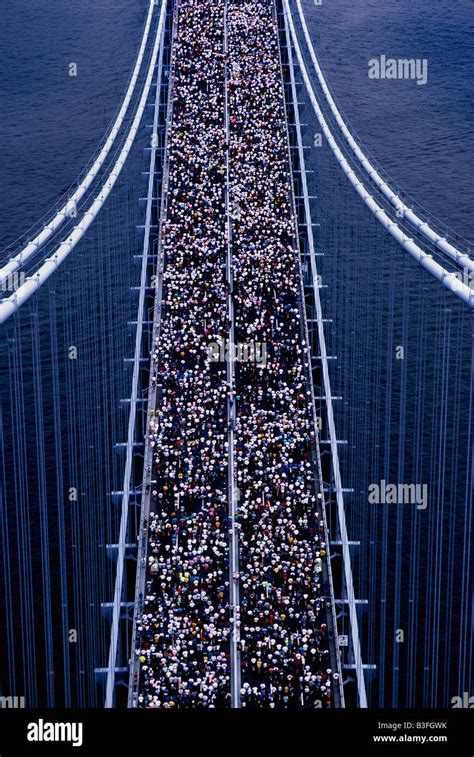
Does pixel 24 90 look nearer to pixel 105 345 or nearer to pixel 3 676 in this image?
pixel 105 345

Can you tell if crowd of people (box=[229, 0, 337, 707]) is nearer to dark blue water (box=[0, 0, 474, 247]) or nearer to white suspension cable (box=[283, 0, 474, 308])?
white suspension cable (box=[283, 0, 474, 308])

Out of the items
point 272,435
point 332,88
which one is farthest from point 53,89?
point 272,435

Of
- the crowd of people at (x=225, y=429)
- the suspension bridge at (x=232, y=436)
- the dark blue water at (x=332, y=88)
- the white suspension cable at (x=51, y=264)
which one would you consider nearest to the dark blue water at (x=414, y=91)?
the dark blue water at (x=332, y=88)

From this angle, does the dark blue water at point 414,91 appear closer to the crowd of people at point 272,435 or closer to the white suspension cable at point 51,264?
the crowd of people at point 272,435

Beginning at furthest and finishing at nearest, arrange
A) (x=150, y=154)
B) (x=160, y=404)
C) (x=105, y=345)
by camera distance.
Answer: (x=150, y=154) → (x=105, y=345) → (x=160, y=404)

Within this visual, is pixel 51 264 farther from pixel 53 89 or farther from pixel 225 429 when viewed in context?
pixel 53 89

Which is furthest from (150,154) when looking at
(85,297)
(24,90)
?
(24,90)
